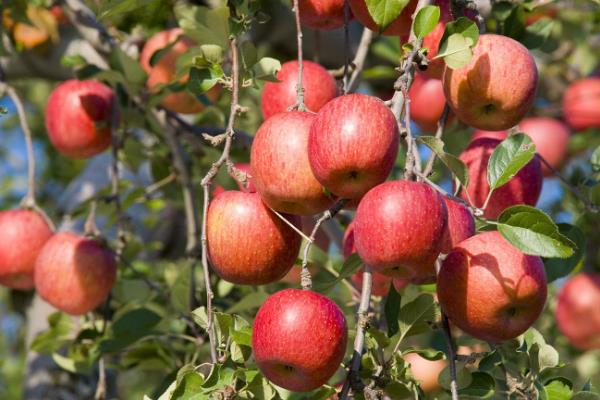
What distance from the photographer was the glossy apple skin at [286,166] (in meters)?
1.09

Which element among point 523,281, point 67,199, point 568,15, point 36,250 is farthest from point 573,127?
point 523,281

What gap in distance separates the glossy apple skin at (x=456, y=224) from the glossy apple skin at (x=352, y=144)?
0.42 ft

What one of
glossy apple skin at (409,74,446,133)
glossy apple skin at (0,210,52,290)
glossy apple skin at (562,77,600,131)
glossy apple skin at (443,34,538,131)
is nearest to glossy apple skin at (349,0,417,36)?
glossy apple skin at (443,34,538,131)

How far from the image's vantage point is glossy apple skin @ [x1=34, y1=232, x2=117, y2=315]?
5.84ft

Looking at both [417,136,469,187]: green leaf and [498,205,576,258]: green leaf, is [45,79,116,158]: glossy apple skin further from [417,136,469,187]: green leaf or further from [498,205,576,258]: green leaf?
[498,205,576,258]: green leaf

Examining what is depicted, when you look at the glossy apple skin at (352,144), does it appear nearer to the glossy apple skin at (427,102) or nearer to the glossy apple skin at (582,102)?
the glossy apple skin at (427,102)

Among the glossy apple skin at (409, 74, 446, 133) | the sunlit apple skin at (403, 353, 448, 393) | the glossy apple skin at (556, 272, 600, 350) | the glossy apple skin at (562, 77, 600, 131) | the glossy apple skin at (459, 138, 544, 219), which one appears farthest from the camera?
the glossy apple skin at (562, 77, 600, 131)

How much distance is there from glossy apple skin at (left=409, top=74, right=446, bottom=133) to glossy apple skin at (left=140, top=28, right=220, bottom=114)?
516mm

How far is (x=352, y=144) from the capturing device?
103cm

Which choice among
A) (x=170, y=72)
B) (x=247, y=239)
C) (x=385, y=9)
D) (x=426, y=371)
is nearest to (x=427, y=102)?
(x=170, y=72)

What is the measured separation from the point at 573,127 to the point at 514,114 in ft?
7.41

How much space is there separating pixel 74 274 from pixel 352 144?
928mm

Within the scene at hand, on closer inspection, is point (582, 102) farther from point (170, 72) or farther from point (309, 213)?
point (309, 213)

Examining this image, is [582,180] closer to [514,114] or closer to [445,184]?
[514,114]
